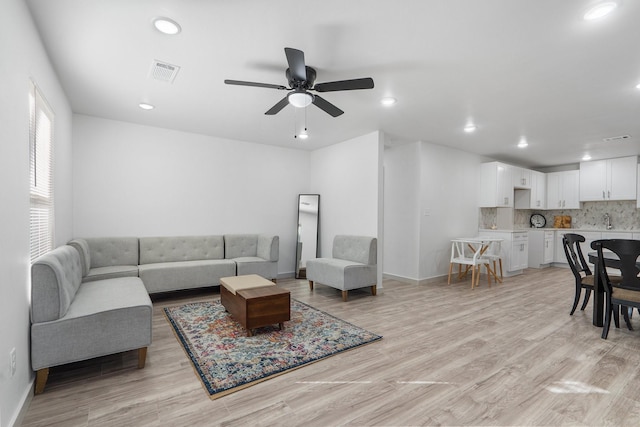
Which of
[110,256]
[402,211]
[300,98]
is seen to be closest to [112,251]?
[110,256]

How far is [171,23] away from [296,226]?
14.5ft

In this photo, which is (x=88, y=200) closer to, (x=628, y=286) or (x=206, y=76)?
(x=206, y=76)

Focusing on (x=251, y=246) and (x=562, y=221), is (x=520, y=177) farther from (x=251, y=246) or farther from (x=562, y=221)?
(x=251, y=246)

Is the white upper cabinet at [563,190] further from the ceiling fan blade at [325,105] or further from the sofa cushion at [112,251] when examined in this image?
the sofa cushion at [112,251]

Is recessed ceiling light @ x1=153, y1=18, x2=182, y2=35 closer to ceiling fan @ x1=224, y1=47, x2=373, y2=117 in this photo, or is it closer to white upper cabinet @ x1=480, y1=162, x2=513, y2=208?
ceiling fan @ x1=224, y1=47, x2=373, y2=117

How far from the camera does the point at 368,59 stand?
8.79 ft

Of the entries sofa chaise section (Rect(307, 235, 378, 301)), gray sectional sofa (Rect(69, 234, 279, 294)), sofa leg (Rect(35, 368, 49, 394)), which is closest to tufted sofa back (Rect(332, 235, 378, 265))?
sofa chaise section (Rect(307, 235, 378, 301))

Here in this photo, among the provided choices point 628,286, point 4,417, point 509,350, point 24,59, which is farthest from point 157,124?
point 628,286

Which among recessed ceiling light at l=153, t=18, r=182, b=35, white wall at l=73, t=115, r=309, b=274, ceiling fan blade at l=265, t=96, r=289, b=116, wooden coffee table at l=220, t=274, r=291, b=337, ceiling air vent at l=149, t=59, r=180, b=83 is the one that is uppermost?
recessed ceiling light at l=153, t=18, r=182, b=35

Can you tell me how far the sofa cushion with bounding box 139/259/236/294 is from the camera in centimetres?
414

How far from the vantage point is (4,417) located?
1587mm

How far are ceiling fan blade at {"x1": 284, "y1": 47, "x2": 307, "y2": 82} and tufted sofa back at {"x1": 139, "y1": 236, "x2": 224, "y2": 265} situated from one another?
340 centimetres

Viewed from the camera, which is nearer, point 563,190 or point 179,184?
point 179,184

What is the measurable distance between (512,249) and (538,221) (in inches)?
107
